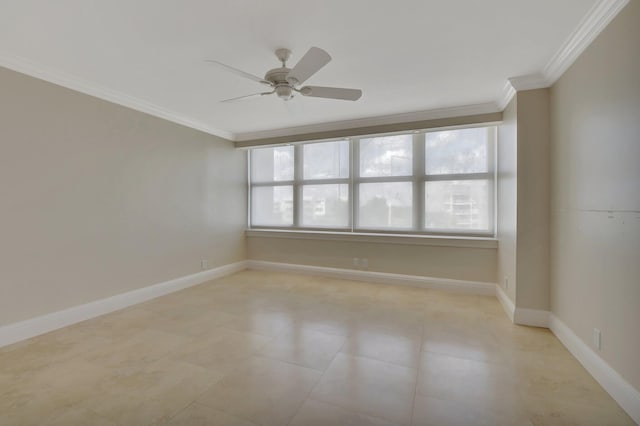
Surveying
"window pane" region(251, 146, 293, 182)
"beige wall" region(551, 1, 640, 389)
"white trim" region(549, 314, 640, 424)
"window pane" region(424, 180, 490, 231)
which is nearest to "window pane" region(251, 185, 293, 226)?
"window pane" region(251, 146, 293, 182)

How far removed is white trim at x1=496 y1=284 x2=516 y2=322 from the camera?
284 centimetres

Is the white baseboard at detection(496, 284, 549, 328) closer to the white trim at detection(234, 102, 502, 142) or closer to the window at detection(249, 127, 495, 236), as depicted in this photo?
the window at detection(249, 127, 495, 236)

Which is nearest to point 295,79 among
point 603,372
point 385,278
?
point 603,372

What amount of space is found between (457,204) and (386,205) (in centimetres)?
98

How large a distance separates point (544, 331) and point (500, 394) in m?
1.30

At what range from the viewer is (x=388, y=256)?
4.13m

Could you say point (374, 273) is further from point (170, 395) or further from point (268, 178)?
point (170, 395)

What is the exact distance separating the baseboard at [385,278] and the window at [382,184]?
655 millimetres

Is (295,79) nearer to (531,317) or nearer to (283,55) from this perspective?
(283,55)

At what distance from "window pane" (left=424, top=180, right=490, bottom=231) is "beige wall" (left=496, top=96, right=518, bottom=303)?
0.24 m

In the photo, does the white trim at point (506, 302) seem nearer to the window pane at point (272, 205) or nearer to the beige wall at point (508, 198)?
the beige wall at point (508, 198)

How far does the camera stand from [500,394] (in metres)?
1.72

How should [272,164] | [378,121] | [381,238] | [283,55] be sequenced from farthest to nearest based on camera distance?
[272,164] < [381,238] < [378,121] < [283,55]

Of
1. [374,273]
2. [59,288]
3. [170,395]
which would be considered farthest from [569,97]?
[59,288]
